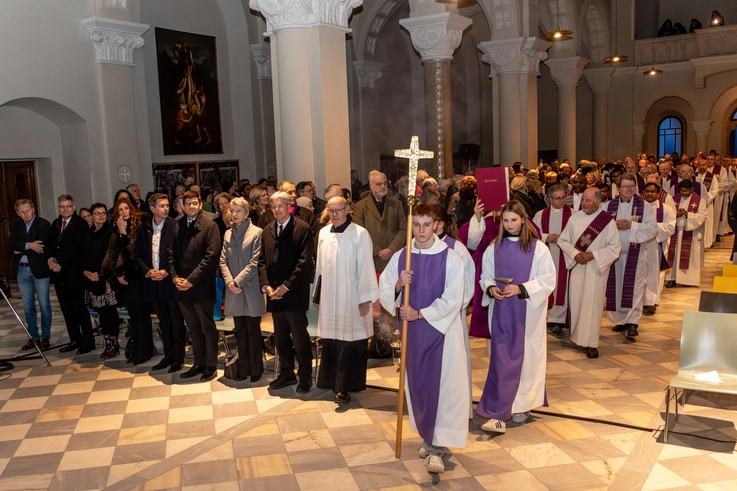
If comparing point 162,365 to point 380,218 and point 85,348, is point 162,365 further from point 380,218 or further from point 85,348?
point 380,218

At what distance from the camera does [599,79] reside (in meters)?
21.9

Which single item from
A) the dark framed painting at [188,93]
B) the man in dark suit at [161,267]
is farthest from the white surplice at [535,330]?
the dark framed painting at [188,93]

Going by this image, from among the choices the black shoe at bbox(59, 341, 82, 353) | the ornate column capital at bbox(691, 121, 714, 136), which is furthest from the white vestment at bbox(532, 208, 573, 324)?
the ornate column capital at bbox(691, 121, 714, 136)

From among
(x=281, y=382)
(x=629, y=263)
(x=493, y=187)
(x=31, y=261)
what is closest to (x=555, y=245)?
(x=629, y=263)

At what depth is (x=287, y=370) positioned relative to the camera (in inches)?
258

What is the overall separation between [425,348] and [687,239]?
23.5 ft

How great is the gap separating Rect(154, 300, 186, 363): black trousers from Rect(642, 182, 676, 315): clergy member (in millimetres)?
5440

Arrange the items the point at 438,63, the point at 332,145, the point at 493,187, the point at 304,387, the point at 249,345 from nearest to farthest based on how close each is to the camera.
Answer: the point at 493,187 < the point at 304,387 < the point at 249,345 < the point at 332,145 < the point at 438,63

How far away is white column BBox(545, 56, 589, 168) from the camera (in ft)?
58.6

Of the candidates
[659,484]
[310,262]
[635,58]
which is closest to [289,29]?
[310,262]

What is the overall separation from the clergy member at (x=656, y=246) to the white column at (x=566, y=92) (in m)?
9.52

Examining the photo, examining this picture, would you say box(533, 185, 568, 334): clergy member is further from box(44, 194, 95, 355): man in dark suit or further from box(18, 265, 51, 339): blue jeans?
box(18, 265, 51, 339): blue jeans

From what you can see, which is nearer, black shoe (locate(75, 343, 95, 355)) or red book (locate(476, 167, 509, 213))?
red book (locate(476, 167, 509, 213))

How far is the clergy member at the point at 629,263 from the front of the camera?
782 cm
